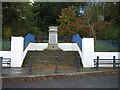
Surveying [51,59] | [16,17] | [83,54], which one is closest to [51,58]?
[51,59]

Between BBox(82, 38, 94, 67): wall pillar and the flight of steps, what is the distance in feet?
2.93

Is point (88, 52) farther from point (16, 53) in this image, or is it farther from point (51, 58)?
point (16, 53)

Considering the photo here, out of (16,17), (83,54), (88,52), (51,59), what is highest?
(16,17)

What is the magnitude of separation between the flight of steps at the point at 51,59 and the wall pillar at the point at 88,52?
0.89 metres

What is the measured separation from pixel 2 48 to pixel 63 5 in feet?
118

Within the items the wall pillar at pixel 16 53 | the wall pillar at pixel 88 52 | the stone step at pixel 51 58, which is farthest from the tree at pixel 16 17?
the wall pillar at pixel 88 52

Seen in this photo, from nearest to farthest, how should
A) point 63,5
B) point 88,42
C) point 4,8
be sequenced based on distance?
point 88,42 → point 4,8 → point 63,5

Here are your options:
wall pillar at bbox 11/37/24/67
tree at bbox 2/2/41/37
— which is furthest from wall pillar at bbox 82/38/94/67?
tree at bbox 2/2/41/37

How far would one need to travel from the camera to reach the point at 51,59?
23.7m

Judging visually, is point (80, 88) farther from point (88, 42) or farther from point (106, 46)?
point (106, 46)

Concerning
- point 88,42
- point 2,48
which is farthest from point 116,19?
point 2,48

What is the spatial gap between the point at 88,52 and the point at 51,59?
3351 mm

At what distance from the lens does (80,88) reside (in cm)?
1109

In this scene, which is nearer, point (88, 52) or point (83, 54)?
point (88, 52)
